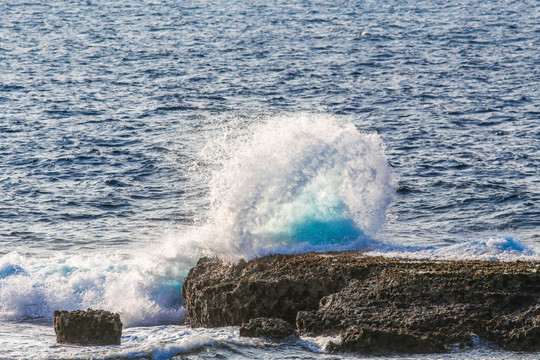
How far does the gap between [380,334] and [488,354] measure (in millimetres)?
1078

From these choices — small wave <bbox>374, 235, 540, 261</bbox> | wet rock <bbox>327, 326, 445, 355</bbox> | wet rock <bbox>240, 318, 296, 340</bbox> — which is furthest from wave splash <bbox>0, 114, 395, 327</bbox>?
wet rock <bbox>327, 326, 445, 355</bbox>

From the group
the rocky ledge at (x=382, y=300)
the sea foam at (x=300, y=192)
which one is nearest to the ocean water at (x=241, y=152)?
the sea foam at (x=300, y=192)

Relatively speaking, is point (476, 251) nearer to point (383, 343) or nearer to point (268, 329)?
point (383, 343)

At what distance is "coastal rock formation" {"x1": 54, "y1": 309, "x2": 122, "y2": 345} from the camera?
8.35 m

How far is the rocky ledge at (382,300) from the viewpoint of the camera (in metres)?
7.58

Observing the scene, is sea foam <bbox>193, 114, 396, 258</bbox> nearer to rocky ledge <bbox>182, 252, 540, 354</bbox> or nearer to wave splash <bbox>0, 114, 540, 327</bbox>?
wave splash <bbox>0, 114, 540, 327</bbox>

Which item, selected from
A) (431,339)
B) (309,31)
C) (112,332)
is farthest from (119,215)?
(309,31)

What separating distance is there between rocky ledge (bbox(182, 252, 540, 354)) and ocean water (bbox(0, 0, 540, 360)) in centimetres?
32

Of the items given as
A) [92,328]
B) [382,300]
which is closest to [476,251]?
[382,300]

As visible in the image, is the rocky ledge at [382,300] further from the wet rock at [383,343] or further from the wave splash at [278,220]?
→ the wave splash at [278,220]

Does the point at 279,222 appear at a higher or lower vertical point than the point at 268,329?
higher

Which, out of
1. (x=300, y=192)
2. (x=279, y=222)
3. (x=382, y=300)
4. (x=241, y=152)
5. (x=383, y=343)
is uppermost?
(x=241, y=152)

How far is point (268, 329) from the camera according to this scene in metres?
7.99

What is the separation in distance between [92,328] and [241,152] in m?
3.91
